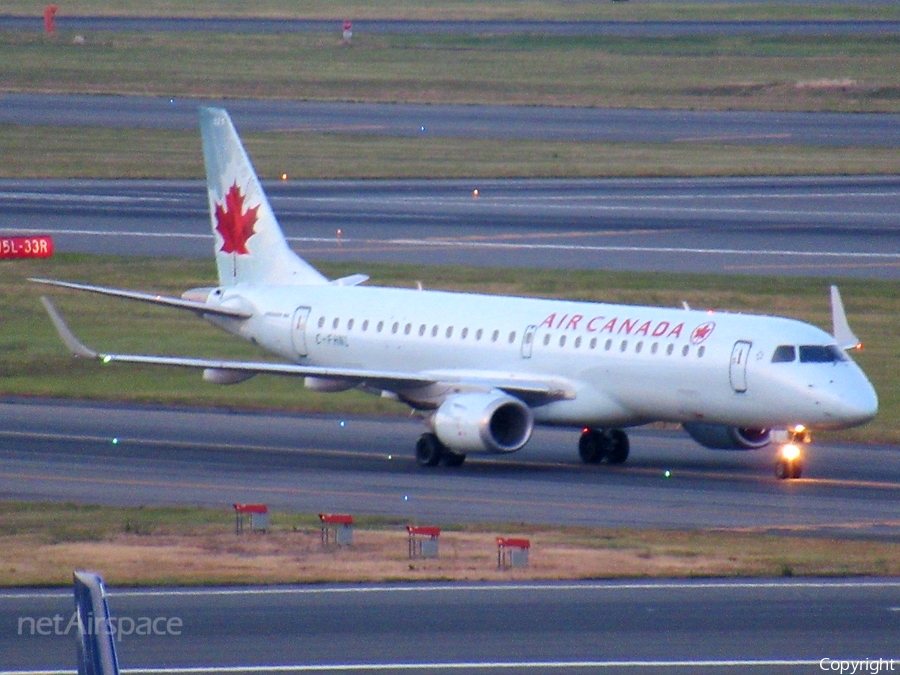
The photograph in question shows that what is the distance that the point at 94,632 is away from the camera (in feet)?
38.6

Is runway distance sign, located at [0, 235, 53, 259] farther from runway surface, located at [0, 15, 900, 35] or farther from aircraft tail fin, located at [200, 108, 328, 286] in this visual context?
runway surface, located at [0, 15, 900, 35]

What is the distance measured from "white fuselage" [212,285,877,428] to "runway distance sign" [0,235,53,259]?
21.8 metres

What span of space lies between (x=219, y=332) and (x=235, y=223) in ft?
30.8

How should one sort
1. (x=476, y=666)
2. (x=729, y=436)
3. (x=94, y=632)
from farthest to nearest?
(x=729, y=436) < (x=476, y=666) < (x=94, y=632)

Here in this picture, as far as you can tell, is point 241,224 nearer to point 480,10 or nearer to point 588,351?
point 588,351

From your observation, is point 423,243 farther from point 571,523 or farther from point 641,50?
point 641,50

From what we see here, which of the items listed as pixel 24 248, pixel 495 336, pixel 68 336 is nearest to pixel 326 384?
pixel 495 336

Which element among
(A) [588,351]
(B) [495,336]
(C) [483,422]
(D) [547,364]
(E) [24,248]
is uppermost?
(E) [24,248]

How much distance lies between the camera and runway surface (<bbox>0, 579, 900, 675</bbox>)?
1894cm

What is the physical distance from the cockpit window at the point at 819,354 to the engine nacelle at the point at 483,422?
4.79 metres

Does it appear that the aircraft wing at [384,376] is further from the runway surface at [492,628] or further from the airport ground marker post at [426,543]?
the runway surface at [492,628]

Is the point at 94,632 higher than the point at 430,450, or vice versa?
the point at 430,450

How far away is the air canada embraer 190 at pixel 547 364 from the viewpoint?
3166 cm

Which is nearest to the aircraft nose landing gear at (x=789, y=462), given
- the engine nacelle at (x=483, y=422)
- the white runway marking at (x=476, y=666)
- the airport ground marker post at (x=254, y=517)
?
the engine nacelle at (x=483, y=422)
